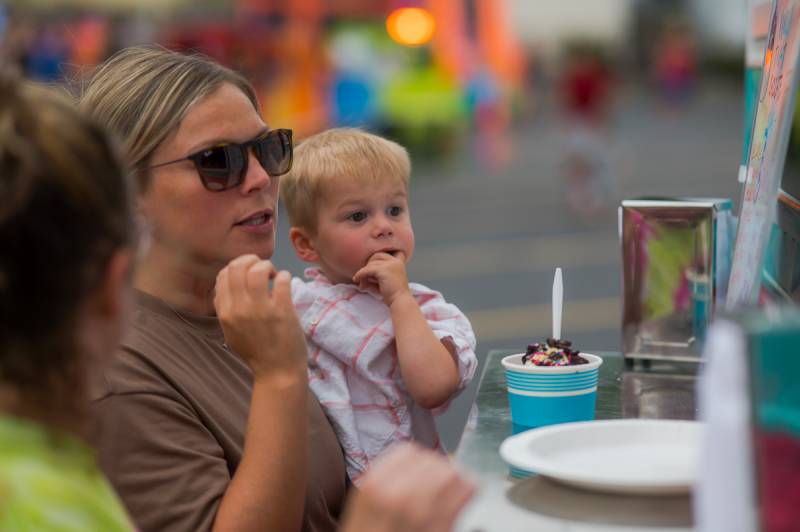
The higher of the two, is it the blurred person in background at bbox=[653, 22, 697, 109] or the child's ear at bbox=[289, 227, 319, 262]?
the child's ear at bbox=[289, 227, 319, 262]

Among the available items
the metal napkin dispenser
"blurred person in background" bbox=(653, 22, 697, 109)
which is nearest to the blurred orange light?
"blurred person in background" bbox=(653, 22, 697, 109)

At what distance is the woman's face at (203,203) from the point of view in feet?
7.07

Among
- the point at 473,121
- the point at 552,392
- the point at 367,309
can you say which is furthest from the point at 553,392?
the point at 473,121

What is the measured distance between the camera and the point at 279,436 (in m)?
1.84

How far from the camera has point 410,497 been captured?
120cm

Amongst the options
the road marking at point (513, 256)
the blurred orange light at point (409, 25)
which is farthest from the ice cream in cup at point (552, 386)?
the blurred orange light at point (409, 25)

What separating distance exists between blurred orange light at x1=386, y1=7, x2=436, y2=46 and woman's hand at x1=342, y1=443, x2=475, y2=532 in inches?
745

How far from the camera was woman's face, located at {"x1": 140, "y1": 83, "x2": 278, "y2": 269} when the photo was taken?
215 centimetres

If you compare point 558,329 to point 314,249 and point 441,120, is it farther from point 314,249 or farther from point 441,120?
point 441,120

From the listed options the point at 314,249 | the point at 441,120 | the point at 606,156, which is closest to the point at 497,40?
the point at 441,120

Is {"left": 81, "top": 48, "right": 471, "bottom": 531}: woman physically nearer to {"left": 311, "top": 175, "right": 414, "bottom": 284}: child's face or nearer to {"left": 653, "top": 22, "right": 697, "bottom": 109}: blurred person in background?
{"left": 311, "top": 175, "right": 414, "bottom": 284}: child's face

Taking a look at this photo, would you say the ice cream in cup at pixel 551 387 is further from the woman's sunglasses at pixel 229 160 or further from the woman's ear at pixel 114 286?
the woman's ear at pixel 114 286

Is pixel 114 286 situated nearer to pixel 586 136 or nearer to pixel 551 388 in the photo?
pixel 551 388

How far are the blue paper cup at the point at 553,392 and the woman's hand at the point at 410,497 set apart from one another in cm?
74
